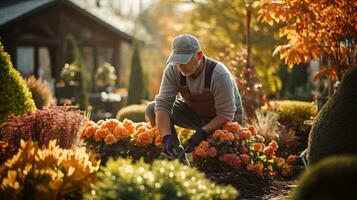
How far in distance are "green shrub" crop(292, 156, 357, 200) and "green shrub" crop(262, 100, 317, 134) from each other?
7.64 metres

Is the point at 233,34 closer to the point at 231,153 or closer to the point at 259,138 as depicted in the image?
the point at 259,138

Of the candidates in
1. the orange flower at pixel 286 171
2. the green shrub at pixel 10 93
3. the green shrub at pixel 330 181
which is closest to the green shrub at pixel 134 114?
the green shrub at pixel 10 93

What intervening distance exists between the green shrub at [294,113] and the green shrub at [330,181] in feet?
25.1

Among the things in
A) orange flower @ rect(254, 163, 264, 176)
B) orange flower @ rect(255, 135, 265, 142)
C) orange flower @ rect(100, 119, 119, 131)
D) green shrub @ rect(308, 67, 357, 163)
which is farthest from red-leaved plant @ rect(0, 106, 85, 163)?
green shrub @ rect(308, 67, 357, 163)

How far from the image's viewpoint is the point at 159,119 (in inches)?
299

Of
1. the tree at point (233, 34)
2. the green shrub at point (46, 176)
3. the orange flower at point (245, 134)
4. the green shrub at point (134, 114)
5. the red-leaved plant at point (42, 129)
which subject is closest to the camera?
the green shrub at point (46, 176)

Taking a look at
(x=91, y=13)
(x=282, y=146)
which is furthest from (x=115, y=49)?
(x=282, y=146)

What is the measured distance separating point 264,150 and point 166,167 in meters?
3.34

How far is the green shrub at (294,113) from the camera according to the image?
11.9m

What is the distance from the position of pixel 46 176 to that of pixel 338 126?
2.40 metres

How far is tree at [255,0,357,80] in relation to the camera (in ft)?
29.1

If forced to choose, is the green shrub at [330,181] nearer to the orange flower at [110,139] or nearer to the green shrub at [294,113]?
the orange flower at [110,139]

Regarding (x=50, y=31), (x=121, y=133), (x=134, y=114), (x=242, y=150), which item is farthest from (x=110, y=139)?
(x=50, y=31)

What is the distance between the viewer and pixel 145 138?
757 cm
